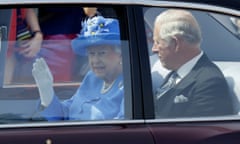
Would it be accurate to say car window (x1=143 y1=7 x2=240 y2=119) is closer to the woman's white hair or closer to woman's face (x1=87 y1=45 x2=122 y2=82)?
the woman's white hair

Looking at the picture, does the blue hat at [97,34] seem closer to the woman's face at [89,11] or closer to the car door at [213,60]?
the woman's face at [89,11]

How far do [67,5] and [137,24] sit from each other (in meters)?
0.34

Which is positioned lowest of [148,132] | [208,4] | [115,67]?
[148,132]

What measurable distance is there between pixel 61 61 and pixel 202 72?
2.23 ft

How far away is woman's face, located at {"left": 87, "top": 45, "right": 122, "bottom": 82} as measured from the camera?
14.1 feet

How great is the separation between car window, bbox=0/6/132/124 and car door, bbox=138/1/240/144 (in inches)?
4.8

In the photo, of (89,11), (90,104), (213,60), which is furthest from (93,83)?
(213,60)

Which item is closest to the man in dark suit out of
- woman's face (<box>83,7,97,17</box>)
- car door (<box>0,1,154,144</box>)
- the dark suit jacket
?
the dark suit jacket

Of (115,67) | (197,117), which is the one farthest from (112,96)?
(197,117)

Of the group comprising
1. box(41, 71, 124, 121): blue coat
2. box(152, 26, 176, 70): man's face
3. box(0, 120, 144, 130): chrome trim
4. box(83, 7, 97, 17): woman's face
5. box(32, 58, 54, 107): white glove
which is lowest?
box(0, 120, 144, 130): chrome trim

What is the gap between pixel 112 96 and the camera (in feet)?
14.0

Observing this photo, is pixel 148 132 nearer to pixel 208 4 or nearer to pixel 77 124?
pixel 77 124

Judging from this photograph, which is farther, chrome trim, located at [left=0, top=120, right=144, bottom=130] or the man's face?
the man's face

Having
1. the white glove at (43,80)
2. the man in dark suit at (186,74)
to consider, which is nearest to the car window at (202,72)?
the man in dark suit at (186,74)
